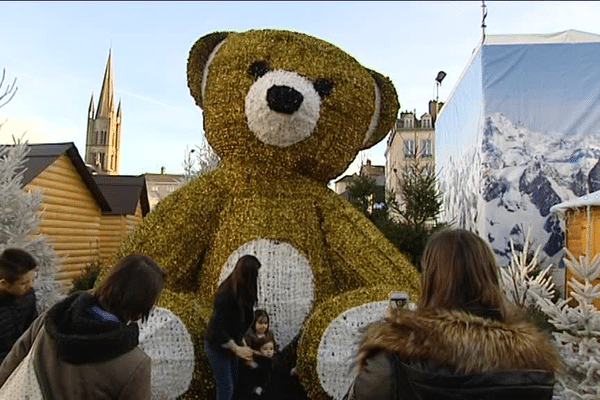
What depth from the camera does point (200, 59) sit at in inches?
168

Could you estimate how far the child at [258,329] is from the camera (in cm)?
348

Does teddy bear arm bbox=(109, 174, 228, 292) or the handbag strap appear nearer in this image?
the handbag strap

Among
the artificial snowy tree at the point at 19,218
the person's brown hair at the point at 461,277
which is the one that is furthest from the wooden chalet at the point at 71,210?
the person's brown hair at the point at 461,277

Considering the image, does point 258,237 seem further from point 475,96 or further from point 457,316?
point 475,96

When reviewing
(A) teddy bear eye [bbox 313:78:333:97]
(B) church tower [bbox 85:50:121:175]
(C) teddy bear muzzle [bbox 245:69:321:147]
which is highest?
(B) church tower [bbox 85:50:121:175]

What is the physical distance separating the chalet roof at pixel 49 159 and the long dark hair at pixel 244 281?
611 cm

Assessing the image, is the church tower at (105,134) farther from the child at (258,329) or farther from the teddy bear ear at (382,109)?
the child at (258,329)

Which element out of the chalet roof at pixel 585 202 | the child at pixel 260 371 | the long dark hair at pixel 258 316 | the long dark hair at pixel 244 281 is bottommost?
the child at pixel 260 371

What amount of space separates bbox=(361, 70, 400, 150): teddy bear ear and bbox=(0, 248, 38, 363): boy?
102 inches

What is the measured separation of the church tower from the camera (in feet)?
210

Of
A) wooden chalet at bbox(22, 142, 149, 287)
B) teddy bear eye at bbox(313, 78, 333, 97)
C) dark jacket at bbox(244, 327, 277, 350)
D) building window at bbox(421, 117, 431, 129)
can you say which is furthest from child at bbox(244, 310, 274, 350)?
building window at bbox(421, 117, 431, 129)

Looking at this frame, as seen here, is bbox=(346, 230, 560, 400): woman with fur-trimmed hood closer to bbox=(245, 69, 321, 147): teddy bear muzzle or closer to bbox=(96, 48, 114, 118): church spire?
bbox=(245, 69, 321, 147): teddy bear muzzle

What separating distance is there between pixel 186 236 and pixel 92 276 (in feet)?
17.6

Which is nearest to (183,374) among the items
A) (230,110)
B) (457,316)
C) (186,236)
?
(186,236)
